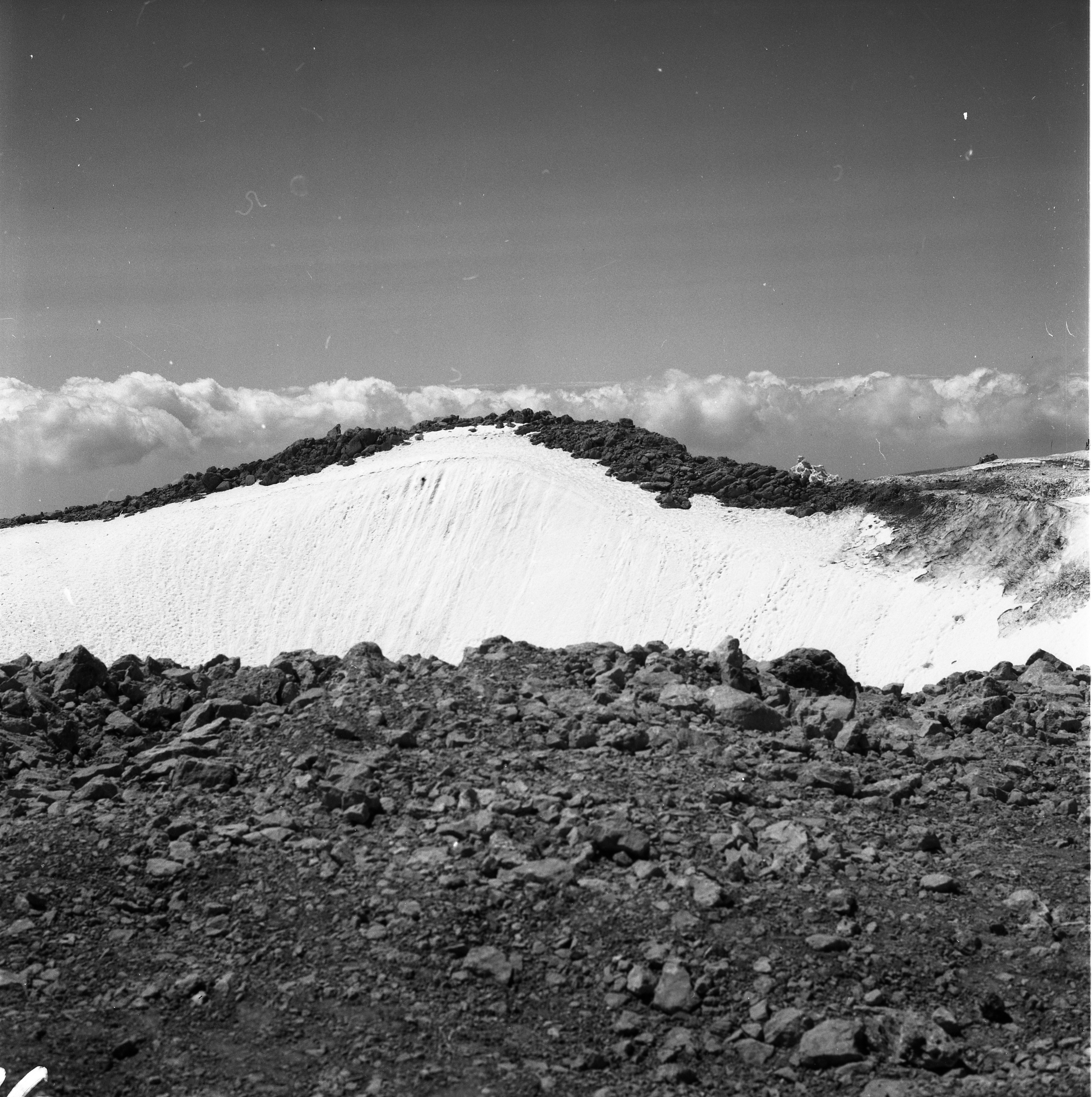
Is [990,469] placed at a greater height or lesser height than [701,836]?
greater

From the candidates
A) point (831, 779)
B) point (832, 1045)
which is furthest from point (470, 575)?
point (832, 1045)

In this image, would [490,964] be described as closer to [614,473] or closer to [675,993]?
[675,993]

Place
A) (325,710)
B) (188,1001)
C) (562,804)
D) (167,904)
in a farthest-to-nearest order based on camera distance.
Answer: (325,710), (562,804), (167,904), (188,1001)

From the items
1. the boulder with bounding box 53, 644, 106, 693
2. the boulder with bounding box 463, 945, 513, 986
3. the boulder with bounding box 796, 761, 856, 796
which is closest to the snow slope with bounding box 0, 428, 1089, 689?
the boulder with bounding box 796, 761, 856, 796

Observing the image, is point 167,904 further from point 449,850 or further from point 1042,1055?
point 1042,1055

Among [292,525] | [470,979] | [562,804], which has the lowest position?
[470,979]

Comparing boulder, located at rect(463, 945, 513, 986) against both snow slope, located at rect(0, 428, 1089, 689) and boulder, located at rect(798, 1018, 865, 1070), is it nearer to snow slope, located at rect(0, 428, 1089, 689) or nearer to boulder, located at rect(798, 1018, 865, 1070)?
boulder, located at rect(798, 1018, 865, 1070)

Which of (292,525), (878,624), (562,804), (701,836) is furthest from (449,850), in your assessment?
(292,525)

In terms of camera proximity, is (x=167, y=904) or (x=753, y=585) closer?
(x=167, y=904)
